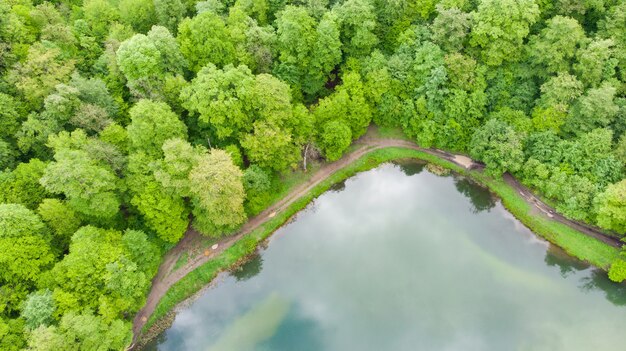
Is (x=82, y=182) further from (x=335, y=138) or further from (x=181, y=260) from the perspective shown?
(x=335, y=138)

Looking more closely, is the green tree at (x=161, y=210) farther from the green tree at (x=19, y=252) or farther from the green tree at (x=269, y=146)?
the green tree at (x=269, y=146)

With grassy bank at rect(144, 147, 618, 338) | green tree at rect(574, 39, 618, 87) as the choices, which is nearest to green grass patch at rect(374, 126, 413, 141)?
grassy bank at rect(144, 147, 618, 338)

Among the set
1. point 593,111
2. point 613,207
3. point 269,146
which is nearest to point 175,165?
point 269,146

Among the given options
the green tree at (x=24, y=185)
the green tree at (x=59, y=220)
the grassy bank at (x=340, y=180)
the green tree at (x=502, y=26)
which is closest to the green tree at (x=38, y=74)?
the green tree at (x=24, y=185)

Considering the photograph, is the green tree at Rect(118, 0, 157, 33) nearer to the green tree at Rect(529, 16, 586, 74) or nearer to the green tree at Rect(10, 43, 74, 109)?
the green tree at Rect(10, 43, 74, 109)

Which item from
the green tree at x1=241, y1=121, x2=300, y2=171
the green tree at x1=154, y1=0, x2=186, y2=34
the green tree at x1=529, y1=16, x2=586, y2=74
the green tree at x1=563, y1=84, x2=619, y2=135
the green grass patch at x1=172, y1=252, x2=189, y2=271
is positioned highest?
the green tree at x1=154, y1=0, x2=186, y2=34

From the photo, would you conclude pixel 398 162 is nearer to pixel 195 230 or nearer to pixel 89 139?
pixel 195 230
